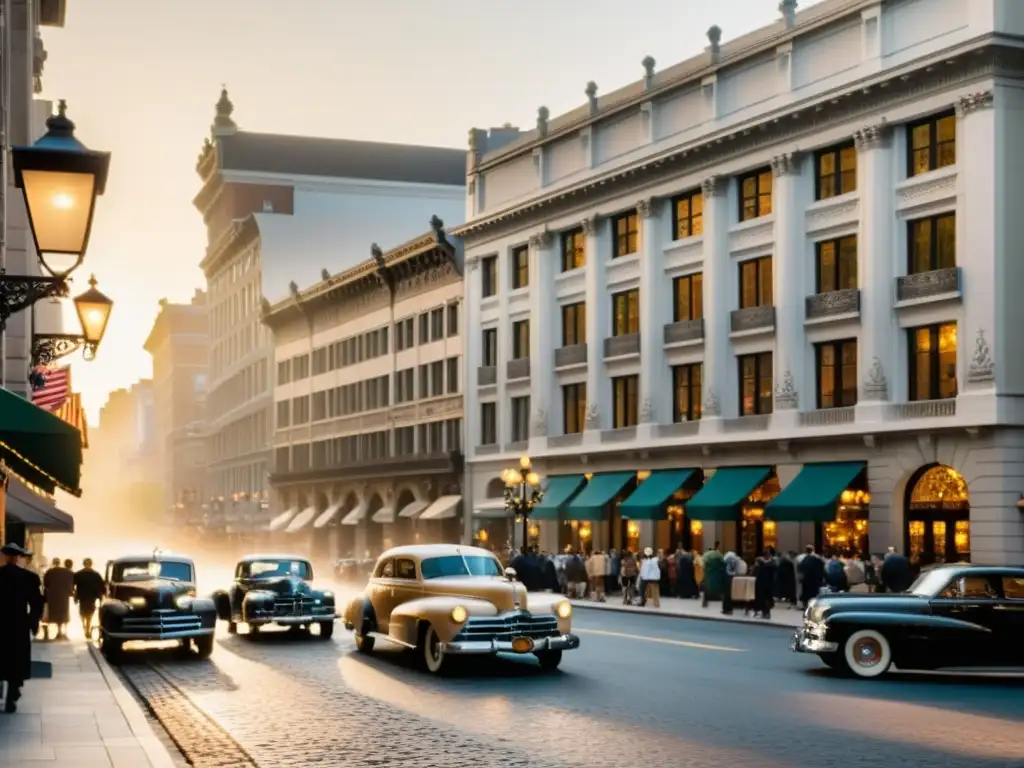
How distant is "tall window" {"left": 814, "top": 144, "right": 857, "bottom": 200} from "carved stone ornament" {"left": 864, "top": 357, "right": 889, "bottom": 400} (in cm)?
541

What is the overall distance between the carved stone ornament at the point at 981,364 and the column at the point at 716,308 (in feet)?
36.1

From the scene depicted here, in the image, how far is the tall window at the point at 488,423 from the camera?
6596 centimetres

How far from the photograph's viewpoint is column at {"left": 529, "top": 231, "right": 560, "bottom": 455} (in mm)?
60938

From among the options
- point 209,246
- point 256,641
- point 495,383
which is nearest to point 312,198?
point 209,246

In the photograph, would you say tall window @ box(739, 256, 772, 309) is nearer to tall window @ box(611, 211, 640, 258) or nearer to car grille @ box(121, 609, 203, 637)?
tall window @ box(611, 211, 640, 258)

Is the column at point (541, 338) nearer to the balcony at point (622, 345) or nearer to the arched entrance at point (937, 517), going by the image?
the balcony at point (622, 345)

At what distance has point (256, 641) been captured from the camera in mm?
30844

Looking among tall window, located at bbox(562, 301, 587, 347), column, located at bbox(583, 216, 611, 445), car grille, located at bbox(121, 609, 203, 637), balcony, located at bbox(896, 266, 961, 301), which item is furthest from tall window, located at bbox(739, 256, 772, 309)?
car grille, located at bbox(121, 609, 203, 637)

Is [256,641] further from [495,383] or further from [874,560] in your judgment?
[495,383]

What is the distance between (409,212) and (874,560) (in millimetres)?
73285

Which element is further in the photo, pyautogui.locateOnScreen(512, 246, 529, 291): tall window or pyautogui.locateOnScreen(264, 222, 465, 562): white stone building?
pyautogui.locateOnScreen(264, 222, 465, 562): white stone building

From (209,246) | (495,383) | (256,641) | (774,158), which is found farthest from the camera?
(209,246)

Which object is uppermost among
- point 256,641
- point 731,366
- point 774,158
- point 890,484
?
point 774,158

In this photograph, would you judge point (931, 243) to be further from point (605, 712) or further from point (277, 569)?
point (605, 712)
